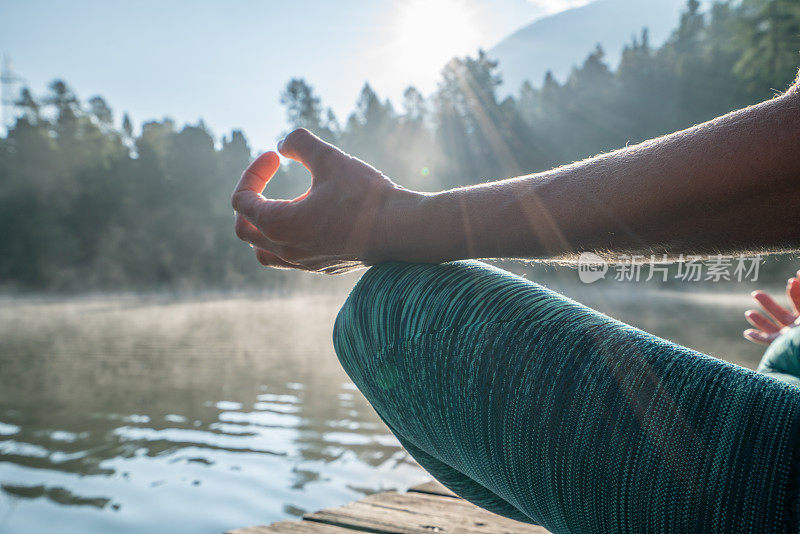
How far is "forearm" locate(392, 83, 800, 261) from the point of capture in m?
0.50

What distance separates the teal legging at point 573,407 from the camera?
407 millimetres

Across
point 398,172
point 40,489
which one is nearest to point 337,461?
point 40,489

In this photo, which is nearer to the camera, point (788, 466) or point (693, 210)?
point (788, 466)

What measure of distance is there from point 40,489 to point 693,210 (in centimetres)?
333

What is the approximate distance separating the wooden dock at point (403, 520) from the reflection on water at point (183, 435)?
1148 mm

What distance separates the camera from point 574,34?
17975cm

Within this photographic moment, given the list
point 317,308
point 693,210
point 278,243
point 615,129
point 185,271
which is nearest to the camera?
point 693,210

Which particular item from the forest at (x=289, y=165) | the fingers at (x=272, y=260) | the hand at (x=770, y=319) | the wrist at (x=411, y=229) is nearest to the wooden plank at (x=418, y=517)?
the hand at (x=770, y=319)

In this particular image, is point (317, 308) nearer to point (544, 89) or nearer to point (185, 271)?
point (185, 271)

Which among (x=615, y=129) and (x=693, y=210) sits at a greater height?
(x=615, y=129)

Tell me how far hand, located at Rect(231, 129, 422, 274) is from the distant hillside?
171 meters

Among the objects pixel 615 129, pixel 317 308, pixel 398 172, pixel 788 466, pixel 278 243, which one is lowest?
pixel 317 308

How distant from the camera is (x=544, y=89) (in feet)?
111

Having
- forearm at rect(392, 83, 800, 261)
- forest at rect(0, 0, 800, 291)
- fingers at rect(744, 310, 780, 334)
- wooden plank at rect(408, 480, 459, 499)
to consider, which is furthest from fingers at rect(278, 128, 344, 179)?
forest at rect(0, 0, 800, 291)
